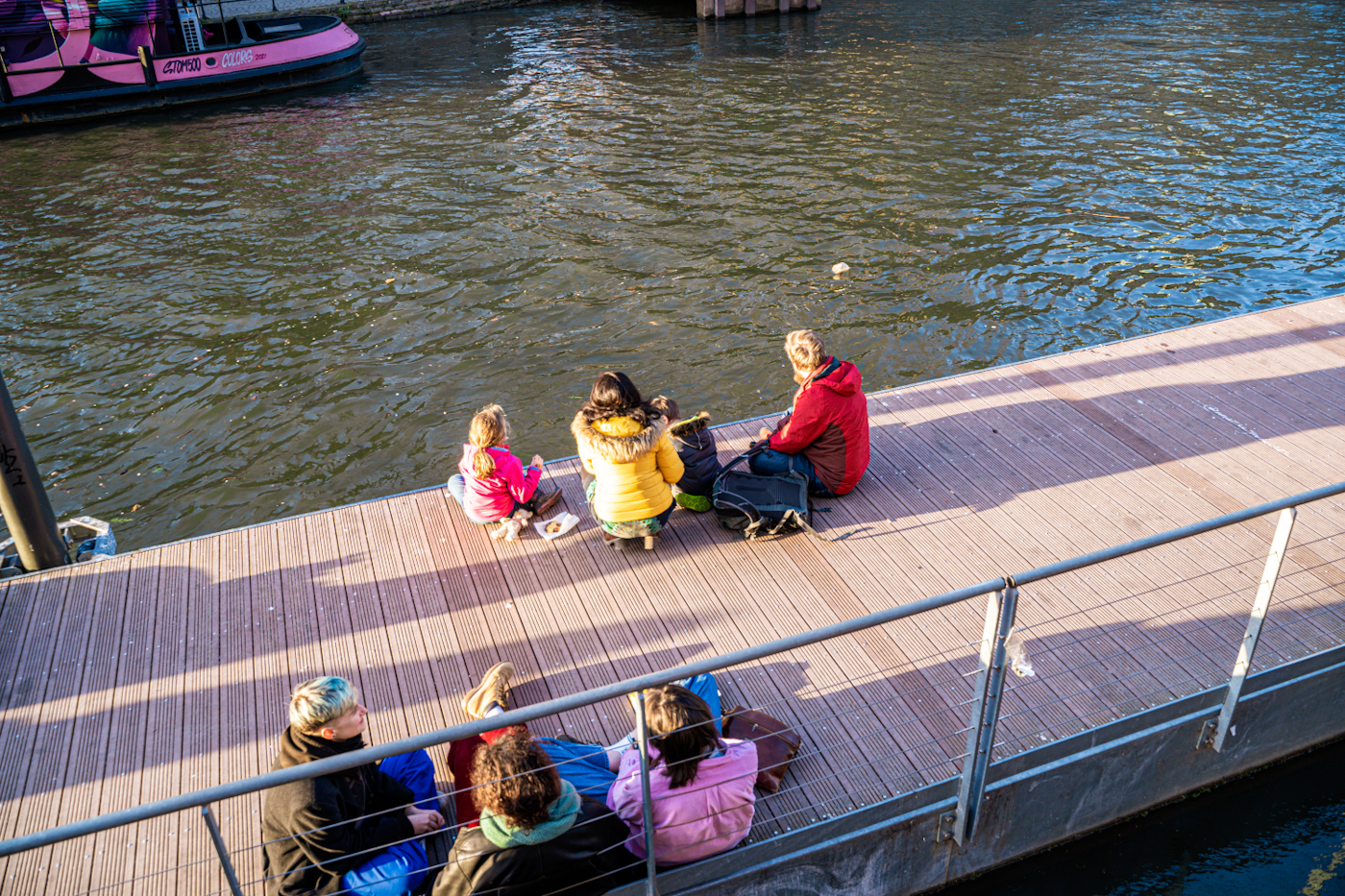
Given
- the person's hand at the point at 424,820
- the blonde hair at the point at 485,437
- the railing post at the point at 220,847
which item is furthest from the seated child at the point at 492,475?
the railing post at the point at 220,847

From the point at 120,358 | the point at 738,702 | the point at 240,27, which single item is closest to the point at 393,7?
the point at 240,27

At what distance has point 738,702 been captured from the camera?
5.09 meters

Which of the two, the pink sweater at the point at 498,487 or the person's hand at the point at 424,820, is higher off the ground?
the pink sweater at the point at 498,487

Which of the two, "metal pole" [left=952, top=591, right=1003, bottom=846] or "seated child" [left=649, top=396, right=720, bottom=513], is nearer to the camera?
"metal pole" [left=952, top=591, right=1003, bottom=846]

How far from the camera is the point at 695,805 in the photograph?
408 centimetres

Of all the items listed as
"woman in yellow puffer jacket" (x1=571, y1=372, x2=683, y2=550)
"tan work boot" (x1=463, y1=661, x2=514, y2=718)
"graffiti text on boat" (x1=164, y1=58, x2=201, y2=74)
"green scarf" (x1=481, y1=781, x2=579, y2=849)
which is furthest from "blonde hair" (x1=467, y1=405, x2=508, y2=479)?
"graffiti text on boat" (x1=164, y1=58, x2=201, y2=74)

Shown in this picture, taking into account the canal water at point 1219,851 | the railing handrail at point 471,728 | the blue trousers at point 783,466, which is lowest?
the canal water at point 1219,851

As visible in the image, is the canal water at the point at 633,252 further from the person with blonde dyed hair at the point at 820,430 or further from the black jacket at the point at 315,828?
the black jacket at the point at 315,828

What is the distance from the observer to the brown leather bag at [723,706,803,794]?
4.54m

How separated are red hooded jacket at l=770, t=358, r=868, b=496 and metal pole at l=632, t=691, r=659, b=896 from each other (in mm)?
3004

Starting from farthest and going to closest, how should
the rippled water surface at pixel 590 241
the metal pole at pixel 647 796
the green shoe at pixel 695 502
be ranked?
the rippled water surface at pixel 590 241, the green shoe at pixel 695 502, the metal pole at pixel 647 796

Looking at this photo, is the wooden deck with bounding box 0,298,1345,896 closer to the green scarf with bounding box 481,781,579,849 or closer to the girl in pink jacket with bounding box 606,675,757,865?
the girl in pink jacket with bounding box 606,675,757,865

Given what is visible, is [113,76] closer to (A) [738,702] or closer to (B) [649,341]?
(B) [649,341]

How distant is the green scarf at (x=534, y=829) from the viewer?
370 cm
